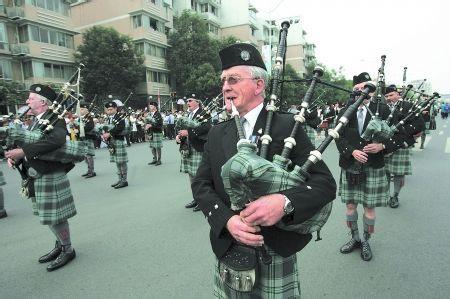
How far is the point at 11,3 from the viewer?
25.0 metres

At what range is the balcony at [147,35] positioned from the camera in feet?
104

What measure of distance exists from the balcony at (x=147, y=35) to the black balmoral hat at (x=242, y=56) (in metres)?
32.4

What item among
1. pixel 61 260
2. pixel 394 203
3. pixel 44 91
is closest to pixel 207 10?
pixel 394 203

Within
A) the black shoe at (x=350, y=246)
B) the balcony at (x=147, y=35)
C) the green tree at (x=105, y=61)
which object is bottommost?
the black shoe at (x=350, y=246)

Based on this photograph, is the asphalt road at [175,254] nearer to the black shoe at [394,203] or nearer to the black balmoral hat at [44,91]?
the black shoe at [394,203]

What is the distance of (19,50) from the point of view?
2477 cm

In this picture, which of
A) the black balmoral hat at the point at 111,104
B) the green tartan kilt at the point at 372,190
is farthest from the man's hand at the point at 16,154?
the black balmoral hat at the point at 111,104

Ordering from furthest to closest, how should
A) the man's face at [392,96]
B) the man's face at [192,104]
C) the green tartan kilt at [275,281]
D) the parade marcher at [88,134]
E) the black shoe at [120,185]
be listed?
the parade marcher at [88,134] < the black shoe at [120,185] < the man's face at [192,104] < the man's face at [392,96] < the green tartan kilt at [275,281]

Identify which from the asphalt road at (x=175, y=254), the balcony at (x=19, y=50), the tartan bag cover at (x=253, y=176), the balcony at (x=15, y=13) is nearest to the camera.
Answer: the tartan bag cover at (x=253, y=176)

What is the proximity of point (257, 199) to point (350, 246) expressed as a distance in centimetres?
278

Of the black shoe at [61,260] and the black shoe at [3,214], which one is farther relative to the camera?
the black shoe at [3,214]

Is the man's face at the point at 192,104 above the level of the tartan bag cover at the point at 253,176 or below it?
above

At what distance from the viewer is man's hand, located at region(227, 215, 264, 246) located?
Result: 150 centimetres

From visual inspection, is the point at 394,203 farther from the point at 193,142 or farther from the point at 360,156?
the point at 193,142
